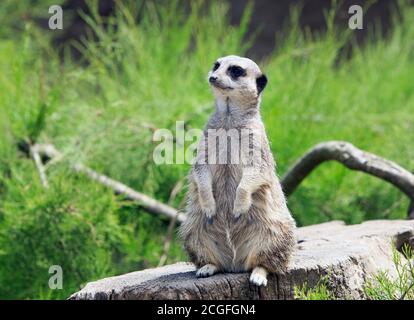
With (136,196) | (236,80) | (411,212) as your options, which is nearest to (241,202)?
(236,80)

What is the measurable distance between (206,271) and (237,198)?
297 mm

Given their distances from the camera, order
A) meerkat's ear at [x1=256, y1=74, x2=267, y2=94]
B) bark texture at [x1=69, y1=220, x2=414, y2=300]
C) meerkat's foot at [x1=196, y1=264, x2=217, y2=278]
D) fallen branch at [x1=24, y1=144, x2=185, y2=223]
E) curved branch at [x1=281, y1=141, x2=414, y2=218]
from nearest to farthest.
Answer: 1. bark texture at [x1=69, y1=220, x2=414, y2=300]
2. meerkat's foot at [x1=196, y1=264, x2=217, y2=278]
3. meerkat's ear at [x1=256, y1=74, x2=267, y2=94]
4. curved branch at [x1=281, y1=141, x2=414, y2=218]
5. fallen branch at [x1=24, y1=144, x2=185, y2=223]

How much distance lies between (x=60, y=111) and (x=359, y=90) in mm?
2485

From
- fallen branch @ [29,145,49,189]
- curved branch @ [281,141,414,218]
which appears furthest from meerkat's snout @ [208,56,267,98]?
fallen branch @ [29,145,49,189]

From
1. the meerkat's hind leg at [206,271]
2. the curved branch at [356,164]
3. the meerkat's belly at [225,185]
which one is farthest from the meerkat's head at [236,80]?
the curved branch at [356,164]

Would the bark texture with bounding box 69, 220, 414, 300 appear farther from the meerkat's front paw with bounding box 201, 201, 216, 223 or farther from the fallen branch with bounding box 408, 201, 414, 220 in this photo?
the fallen branch with bounding box 408, 201, 414, 220

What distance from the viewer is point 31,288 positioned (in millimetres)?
4691

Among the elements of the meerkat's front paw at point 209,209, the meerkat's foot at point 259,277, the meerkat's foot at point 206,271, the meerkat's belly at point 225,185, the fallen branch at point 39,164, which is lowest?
the meerkat's foot at point 259,277

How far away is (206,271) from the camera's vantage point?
118 inches

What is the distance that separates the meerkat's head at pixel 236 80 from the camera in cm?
298

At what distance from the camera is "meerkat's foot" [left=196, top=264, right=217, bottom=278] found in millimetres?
2994

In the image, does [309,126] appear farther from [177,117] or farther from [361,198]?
[177,117]

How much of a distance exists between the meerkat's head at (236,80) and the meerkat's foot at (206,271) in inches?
25.0

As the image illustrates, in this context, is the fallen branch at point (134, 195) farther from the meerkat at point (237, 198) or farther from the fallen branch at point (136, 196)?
the meerkat at point (237, 198)
